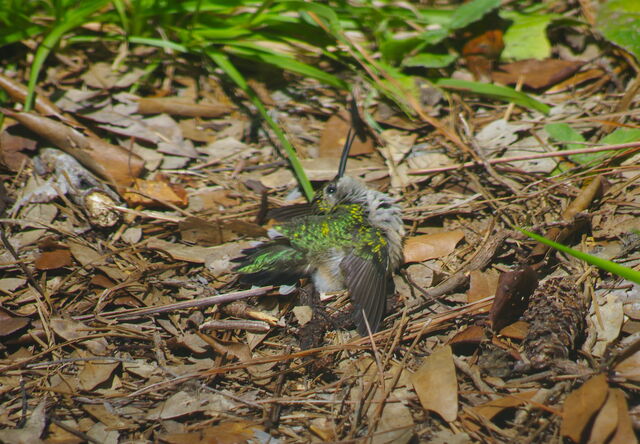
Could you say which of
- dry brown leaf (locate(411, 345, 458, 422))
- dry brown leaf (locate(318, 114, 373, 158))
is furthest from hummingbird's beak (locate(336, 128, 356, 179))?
dry brown leaf (locate(411, 345, 458, 422))

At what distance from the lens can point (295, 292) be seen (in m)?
2.90

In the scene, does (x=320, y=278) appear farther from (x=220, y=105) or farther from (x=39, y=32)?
(x=39, y=32)

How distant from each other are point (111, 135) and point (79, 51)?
0.84 metres

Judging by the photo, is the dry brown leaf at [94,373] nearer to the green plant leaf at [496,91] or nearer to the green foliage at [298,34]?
the green foliage at [298,34]

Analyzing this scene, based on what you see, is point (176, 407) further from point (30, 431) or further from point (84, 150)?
point (84, 150)

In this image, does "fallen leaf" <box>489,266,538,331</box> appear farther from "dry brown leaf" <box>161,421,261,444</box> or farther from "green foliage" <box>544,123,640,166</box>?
"dry brown leaf" <box>161,421,261,444</box>

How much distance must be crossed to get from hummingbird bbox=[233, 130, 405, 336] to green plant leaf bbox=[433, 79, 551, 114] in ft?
3.57

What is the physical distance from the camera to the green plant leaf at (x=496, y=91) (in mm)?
3643

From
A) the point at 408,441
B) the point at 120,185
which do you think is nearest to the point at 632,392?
the point at 408,441

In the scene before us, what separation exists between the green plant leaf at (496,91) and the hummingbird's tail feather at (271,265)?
1684 mm

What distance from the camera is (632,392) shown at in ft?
7.16

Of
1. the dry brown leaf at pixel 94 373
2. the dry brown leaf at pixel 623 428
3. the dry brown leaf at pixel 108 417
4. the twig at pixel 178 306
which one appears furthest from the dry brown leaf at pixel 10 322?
the dry brown leaf at pixel 623 428

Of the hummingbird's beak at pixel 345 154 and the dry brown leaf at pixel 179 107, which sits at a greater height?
the dry brown leaf at pixel 179 107

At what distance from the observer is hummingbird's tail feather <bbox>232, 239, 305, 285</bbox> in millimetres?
2869
